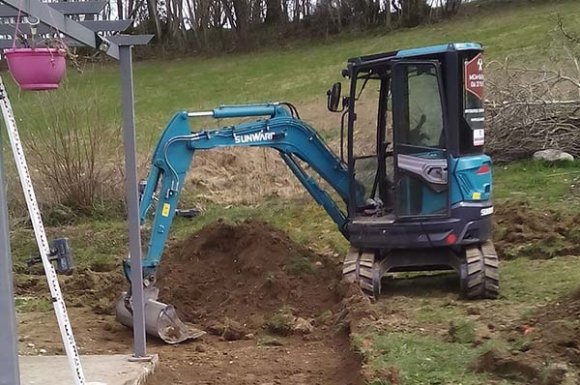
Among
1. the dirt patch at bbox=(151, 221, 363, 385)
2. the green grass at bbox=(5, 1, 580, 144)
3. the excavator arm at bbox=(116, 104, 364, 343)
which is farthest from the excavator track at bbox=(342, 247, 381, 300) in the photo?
the green grass at bbox=(5, 1, 580, 144)

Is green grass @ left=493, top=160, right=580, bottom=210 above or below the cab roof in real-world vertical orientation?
below

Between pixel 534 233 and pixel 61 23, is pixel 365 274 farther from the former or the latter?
pixel 61 23

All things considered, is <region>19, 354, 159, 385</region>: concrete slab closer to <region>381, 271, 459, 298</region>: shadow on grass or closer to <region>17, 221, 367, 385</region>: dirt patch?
<region>17, 221, 367, 385</region>: dirt patch

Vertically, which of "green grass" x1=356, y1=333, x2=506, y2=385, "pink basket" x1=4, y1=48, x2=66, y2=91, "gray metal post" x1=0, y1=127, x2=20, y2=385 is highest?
"pink basket" x1=4, y1=48, x2=66, y2=91

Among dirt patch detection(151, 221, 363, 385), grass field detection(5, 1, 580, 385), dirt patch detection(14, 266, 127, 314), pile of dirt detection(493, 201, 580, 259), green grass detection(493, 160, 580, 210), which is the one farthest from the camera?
green grass detection(493, 160, 580, 210)

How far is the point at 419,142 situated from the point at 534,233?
2762mm

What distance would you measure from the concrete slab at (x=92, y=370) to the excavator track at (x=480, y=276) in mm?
2897

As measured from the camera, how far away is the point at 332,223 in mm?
11945

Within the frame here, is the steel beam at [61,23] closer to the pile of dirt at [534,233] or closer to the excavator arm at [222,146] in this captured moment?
the excavator arm at [222,146]

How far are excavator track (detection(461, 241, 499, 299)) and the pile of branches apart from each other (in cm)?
712

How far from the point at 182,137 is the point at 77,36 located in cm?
295

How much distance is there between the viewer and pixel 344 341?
7051 mm

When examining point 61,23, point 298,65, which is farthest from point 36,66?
point 298,65

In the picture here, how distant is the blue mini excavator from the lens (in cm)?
766
